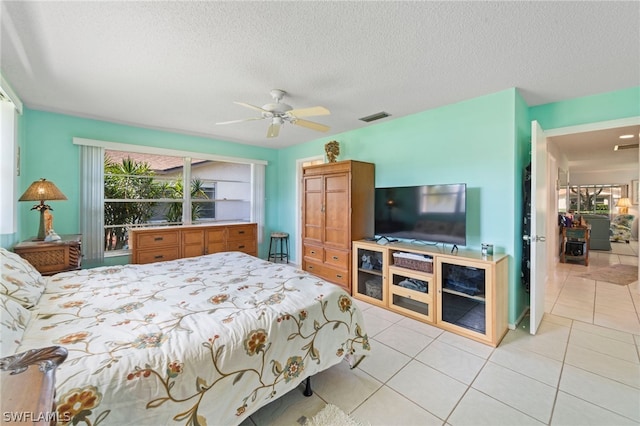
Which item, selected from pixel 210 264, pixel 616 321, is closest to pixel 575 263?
pixel 616 321

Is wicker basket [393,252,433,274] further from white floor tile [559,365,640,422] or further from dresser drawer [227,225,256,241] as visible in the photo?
dresser drawer [227,225,256,241]

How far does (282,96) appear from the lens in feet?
8.73

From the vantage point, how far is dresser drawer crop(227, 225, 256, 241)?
445cm

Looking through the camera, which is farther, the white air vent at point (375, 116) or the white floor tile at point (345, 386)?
the white air vent at point (375, 116)

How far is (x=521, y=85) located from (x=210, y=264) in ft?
11.4

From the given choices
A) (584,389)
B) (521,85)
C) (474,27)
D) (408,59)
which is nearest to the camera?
(474,27)

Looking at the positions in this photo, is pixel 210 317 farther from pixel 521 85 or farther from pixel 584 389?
pixel 521 85

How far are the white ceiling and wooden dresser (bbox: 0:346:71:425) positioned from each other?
1772mm

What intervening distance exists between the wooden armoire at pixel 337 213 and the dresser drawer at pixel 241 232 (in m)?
1.12

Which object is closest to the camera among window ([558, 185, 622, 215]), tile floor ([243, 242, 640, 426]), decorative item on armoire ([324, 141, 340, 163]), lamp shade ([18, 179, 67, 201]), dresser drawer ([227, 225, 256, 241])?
tile floor ([243, 242, 640, 426])

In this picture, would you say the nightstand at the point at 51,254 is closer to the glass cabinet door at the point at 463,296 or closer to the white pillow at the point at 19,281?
the white pillow at the point at 19,281

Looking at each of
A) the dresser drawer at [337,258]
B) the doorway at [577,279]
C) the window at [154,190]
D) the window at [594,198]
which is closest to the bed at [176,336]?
the dresser drawer at [337,258]

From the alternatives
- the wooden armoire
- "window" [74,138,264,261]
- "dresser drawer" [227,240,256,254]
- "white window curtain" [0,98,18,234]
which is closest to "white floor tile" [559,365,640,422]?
the wooden armoire

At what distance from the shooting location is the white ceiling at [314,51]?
155 centimetres
